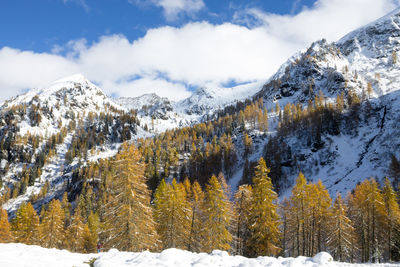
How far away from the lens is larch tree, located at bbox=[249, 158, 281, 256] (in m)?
27.4

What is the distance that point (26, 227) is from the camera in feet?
140

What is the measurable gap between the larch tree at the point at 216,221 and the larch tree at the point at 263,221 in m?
3.12

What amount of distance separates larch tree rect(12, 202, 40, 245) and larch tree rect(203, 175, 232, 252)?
29.2m

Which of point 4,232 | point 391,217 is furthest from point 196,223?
point 4,232

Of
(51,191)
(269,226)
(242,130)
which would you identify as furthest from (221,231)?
(51,191)

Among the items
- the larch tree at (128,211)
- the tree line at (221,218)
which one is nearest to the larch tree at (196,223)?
the tree line at (221,218)

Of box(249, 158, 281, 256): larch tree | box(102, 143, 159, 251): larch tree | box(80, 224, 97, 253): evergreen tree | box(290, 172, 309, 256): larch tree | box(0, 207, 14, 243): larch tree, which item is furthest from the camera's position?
box(80, 224, 97, 253): evergreen tree

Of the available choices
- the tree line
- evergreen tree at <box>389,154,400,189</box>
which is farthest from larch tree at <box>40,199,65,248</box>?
evergreen tree at <box>389,154,400,189</box>

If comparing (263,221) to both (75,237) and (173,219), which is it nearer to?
(173,219)

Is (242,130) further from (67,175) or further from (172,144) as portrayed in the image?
(67,175)

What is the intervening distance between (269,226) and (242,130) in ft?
388

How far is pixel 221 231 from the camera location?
29.8 metres

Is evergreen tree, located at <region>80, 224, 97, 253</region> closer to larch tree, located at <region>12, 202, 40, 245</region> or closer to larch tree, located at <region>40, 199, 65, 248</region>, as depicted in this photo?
larch tree, located at <region>12, 202, 40, 245</region>

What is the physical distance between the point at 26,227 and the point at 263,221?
40.1 metres
